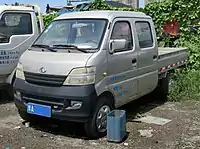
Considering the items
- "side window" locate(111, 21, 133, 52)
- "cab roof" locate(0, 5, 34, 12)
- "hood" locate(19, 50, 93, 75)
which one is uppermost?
"cab roof" locate(0, 5, 34, 12)

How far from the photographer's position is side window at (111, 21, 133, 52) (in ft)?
17.6

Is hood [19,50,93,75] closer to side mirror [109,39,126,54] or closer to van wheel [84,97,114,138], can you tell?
side mirror [109,39,126,54]

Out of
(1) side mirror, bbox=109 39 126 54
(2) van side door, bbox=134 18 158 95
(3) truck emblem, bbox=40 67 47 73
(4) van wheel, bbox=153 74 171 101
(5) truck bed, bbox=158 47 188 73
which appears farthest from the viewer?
(4) van wheel, bbox=153 74 171 101

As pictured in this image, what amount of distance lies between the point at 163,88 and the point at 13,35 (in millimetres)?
3426

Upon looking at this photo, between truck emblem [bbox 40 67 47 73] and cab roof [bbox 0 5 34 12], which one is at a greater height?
cab roof [bbox 0 5 34 12]

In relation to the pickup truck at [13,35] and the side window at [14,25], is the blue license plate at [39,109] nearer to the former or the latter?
the pickup truck at [13,35]

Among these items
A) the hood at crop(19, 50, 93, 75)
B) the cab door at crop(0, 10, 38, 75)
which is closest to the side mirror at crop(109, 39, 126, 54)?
the hood at crop(19, 50, 93, 75)

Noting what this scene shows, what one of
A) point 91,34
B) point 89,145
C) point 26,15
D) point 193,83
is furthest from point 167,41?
point 89,145

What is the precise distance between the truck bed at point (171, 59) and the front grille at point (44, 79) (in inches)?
101

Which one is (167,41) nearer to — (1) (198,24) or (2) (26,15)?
(1) (198,24)

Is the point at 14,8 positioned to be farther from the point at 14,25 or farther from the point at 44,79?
the point at 44,79

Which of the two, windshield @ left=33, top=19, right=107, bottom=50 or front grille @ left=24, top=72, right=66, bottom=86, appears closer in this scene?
front grille @ left=24, top=72, right=66, bottom=86

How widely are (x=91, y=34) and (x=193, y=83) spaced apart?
3.55m

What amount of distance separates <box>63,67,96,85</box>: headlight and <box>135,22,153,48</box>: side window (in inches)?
64.9
